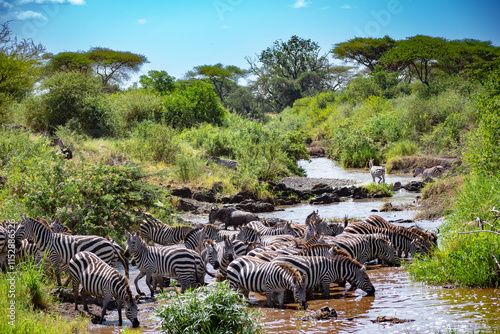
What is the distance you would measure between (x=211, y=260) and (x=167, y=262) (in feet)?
4.60

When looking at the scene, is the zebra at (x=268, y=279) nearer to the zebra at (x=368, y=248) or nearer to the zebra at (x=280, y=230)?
the zebra at (x=368, y=248)

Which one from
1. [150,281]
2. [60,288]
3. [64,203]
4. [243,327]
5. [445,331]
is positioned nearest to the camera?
[243,327]

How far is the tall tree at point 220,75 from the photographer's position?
7062 cm

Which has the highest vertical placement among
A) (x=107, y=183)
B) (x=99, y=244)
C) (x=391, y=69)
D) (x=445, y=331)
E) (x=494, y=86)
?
(x=391, y=69)

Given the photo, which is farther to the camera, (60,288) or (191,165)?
(191,165)

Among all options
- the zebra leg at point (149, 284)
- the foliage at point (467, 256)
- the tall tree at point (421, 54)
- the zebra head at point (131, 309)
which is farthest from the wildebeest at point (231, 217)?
the tall tree at point (421, 54)

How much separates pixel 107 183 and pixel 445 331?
27.9 ft

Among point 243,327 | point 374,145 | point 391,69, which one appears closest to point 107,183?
point 243,327

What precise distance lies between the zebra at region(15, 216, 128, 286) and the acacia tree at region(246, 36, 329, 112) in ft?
219

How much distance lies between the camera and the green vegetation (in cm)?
597

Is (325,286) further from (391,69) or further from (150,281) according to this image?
(391,69)

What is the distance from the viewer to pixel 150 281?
9117 millimetres

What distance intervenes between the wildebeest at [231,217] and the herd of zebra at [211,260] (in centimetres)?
432

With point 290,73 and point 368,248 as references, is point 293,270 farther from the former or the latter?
point 290,73
